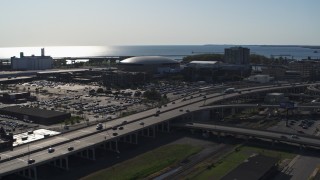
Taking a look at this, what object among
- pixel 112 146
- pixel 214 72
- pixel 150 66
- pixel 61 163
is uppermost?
pixel 150 66

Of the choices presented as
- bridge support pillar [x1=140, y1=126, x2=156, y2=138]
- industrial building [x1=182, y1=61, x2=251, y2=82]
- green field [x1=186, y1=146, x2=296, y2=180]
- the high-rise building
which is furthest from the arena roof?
the high-rise building

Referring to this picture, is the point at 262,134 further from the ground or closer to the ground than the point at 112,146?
further from the ground

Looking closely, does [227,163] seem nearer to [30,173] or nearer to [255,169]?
[255,169]

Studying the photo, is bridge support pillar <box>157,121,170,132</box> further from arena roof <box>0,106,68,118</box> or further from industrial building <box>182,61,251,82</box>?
industrial building <box>182,61,251,82</box>

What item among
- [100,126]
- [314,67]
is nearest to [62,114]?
[100,126]

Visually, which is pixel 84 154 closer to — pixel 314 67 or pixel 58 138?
pixel 58 138

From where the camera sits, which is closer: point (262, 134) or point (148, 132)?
point (262, 134)

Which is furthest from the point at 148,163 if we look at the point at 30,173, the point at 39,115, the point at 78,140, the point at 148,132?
the point at 39,115
